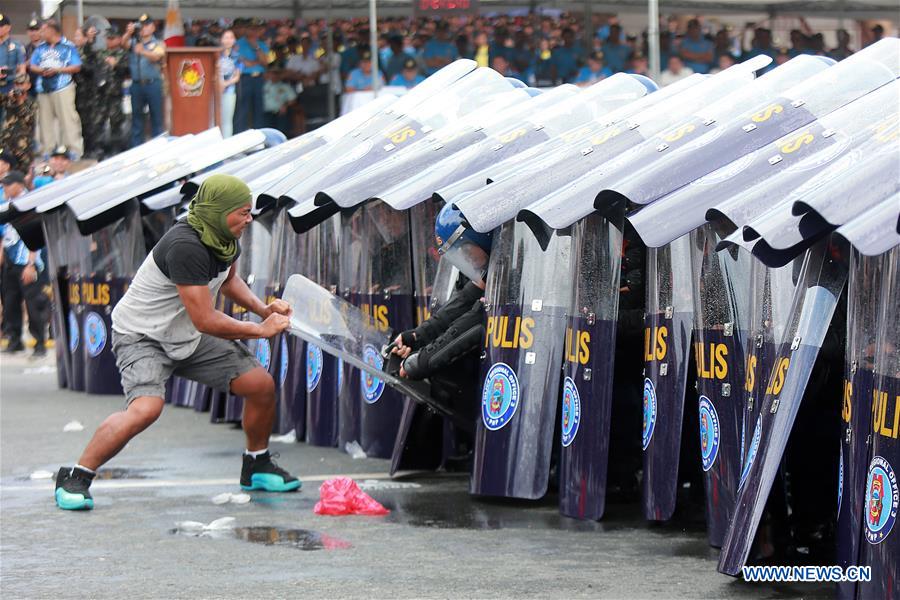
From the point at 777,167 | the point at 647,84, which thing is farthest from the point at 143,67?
the point at 777,167

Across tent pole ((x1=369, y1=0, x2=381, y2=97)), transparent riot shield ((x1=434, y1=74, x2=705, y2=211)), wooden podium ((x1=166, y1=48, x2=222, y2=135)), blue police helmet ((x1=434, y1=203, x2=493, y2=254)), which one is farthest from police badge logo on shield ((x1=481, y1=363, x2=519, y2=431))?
tent pole ((x1=369, y1=0, x2=381, y2=97))

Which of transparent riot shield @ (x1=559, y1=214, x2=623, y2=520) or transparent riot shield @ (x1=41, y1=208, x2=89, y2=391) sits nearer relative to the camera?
transparent riot shield @ (x1=559, y1=214, x2=623, y2=520)

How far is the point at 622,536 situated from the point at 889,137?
238 centimetres

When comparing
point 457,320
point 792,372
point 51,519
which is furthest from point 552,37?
point 792,372

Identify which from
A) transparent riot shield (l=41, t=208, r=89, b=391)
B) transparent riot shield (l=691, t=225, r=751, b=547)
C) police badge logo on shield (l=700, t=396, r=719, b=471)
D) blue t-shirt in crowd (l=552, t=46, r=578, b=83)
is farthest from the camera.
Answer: blue t-shirt in crowd (l=552, t=46, r=578, b=83)

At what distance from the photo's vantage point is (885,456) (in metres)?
6.06

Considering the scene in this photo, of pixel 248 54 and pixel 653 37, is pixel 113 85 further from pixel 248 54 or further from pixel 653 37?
pixel 653 37

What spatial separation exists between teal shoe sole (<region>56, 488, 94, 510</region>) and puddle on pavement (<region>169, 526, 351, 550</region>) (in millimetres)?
729

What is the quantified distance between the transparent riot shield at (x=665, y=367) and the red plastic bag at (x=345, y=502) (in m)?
1.48

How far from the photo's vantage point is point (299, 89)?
66.6 ft

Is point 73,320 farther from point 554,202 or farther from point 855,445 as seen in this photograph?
point 855,445

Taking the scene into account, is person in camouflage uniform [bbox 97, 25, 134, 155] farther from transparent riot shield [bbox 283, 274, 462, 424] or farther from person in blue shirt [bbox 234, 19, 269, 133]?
transparent riot shield [bbox 283, 274, 462, 424]

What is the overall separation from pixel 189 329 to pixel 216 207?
2.39 ft

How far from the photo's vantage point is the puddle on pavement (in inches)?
314
